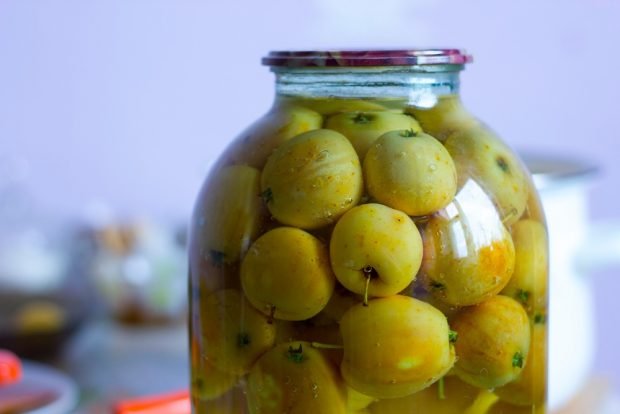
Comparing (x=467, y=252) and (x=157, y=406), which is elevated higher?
(x=467, y=252)

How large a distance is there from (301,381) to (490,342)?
0.28 feet

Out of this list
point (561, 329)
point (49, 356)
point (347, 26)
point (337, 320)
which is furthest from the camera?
point (347, 26)

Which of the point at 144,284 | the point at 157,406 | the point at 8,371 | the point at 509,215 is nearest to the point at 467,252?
the point at 509,215

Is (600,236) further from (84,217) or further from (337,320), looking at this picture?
(84,217)

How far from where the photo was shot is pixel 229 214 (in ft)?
1.63

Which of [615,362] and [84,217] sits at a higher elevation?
[84,217]

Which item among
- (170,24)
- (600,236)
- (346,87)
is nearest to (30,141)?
(170,24)

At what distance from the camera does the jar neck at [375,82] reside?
19.3 inches

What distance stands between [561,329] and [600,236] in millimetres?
91

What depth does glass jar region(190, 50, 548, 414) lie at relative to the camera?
454 millimetres

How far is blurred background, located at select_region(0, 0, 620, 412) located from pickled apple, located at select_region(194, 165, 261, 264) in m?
0.69

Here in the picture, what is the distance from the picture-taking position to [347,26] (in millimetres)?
1206

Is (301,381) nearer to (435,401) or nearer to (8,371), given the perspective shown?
(435,401)

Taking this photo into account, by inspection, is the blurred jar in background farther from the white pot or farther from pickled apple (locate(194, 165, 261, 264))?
pickled apple (locate(194, 165, 261, 264))
